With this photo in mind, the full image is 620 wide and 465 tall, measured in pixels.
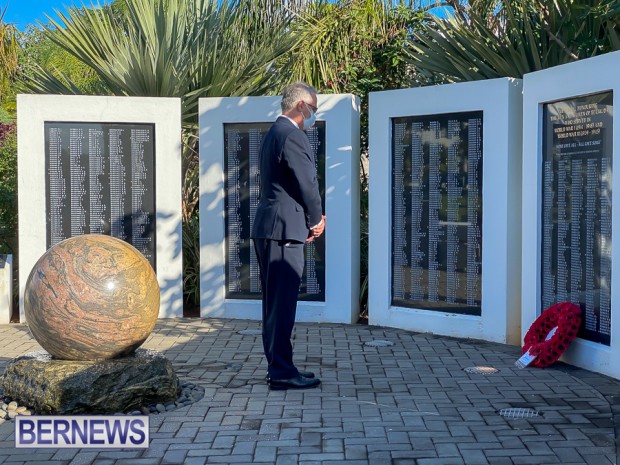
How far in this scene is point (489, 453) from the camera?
15.1 feet

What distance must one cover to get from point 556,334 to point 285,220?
8.23 feet

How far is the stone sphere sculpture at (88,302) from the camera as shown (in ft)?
17.6

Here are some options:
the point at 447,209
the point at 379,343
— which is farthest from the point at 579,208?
the point at 379,343

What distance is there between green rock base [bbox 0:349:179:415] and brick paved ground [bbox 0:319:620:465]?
0.73 feet

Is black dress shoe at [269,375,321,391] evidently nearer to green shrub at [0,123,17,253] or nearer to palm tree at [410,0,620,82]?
palm tree at [410,0,620,82]

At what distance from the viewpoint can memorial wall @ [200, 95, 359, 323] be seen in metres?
9.29

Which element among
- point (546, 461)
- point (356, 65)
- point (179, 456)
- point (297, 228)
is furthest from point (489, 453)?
point (356, 65)

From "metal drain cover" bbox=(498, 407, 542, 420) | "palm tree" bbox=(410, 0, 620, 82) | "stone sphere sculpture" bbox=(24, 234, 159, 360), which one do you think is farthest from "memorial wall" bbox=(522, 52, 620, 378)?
"stone sphere sculpture" bbox=(24, 234, 159, 360)

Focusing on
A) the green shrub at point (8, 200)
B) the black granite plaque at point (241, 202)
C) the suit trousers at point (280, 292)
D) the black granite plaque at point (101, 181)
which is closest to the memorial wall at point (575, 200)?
the suit trousers at point (280, 292)

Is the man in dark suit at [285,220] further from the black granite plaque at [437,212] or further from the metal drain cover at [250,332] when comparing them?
the black granite plaque at [437,212]

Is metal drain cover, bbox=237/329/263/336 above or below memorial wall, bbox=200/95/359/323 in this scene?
below

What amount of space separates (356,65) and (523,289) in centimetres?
541

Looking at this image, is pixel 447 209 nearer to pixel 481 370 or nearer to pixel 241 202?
pixel 481 370

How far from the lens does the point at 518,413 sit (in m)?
5.41
